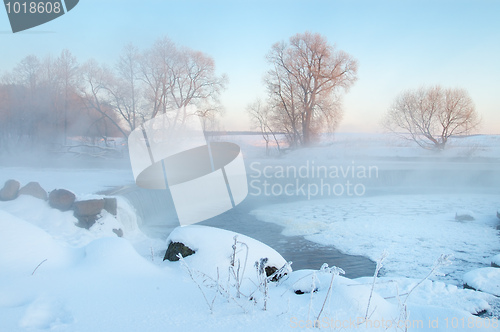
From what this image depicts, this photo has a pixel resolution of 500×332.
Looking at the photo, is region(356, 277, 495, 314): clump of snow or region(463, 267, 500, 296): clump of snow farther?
region(463, 267, 500, 296): clump of snow

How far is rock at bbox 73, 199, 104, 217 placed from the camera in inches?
272

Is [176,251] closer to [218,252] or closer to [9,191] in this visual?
[218,252]

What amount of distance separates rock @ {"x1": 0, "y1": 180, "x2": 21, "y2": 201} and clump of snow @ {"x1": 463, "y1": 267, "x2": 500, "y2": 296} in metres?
8.43

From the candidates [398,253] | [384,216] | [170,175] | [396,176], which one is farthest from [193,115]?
[398,253]

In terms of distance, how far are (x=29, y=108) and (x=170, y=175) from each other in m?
14.5

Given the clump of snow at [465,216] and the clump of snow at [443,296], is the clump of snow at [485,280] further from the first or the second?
the clump of snow at [465,216]

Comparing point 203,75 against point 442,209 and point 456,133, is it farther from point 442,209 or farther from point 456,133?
point 456,133

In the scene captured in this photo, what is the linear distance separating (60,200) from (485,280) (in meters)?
7.70

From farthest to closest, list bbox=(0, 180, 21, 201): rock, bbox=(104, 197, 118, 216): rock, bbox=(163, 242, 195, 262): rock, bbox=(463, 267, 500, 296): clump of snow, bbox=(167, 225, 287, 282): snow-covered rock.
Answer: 1. bbox=(104, 197, 118, 216): rock
2. bbox=(0, 180, 21, 201): rock
3. bbox=(463, 267, 500, 296): clump of snow
4. bbox=(163, 242, 195, 262): rock
5. bbox=(167, 225, 287, 282): snow-covered rock

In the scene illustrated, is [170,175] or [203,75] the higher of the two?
[203,75]

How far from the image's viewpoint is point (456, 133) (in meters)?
23.2
